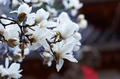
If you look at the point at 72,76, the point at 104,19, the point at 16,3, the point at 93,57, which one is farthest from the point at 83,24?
the point at 104,19

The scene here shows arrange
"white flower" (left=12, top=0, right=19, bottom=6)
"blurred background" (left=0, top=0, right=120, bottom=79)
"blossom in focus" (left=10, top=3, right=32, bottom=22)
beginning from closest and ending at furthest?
"blossom in focus" (left=10, top=3, right=32, bottom=22), "white flower" (left=12, top=0, right=19, bottom=6), "blurred background" (left=0, top=0, right=120, bottom=79)

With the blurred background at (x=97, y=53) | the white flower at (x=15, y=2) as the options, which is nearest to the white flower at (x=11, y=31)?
the white flower at (x=15, y=2)

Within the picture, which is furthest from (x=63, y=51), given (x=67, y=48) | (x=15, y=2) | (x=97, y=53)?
(x=97, y=53)

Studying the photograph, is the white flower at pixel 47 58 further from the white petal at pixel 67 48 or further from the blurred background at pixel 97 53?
the blurred background at pixel 97 53

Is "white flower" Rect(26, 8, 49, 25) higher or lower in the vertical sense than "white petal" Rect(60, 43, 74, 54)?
higher

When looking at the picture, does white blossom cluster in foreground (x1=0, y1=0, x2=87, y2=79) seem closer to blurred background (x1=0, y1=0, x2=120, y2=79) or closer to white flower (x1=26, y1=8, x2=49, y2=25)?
white flower (x1=26, y1=8, x2=49, y2=25)

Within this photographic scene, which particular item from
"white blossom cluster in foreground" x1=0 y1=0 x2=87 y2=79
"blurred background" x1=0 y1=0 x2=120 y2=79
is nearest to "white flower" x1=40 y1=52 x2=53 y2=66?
"white blossom cluster in foreground" x1=0 y1=0 x2=87 y2=79

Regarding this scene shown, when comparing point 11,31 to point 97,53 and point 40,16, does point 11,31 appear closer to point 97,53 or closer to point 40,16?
point 40,16

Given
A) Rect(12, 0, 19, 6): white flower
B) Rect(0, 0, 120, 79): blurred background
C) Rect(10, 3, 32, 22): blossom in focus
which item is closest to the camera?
Rect(10, 3, 32, 22): blossom in focus

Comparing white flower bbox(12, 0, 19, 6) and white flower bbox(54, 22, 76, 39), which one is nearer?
white flower bbox(54, 22, 76, 39)
